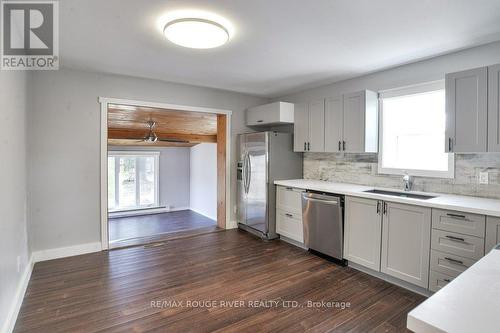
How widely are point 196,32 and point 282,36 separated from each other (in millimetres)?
801

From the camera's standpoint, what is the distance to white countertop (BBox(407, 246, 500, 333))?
74cm

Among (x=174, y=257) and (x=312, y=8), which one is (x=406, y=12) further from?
(x=174, y=257)

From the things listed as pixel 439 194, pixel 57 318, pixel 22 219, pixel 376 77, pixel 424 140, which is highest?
pixel 376 77

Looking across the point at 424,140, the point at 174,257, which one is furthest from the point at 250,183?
the point at 424,140

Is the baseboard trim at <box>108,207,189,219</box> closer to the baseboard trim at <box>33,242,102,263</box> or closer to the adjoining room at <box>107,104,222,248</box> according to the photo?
the adjoining room at <box>107,104,222,248</box>

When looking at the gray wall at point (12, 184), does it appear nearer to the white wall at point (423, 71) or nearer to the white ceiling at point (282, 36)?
the white ceiling at point (282, 36)

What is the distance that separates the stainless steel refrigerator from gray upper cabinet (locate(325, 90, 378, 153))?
2.69 ft

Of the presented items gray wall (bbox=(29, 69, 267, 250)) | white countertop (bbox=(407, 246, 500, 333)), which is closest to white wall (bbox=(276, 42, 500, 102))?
white countertop (bbox=(407, 246, 500, 333))

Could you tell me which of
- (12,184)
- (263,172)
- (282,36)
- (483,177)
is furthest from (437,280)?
(12,184)

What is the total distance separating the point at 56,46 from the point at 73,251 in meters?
2.47

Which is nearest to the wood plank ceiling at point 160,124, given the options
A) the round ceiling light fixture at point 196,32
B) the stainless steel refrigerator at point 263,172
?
the stainless steel refrigerator at point 263,172

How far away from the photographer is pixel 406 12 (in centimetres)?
208

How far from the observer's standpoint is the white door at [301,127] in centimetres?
414

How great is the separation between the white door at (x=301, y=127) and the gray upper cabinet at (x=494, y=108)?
216 cm
